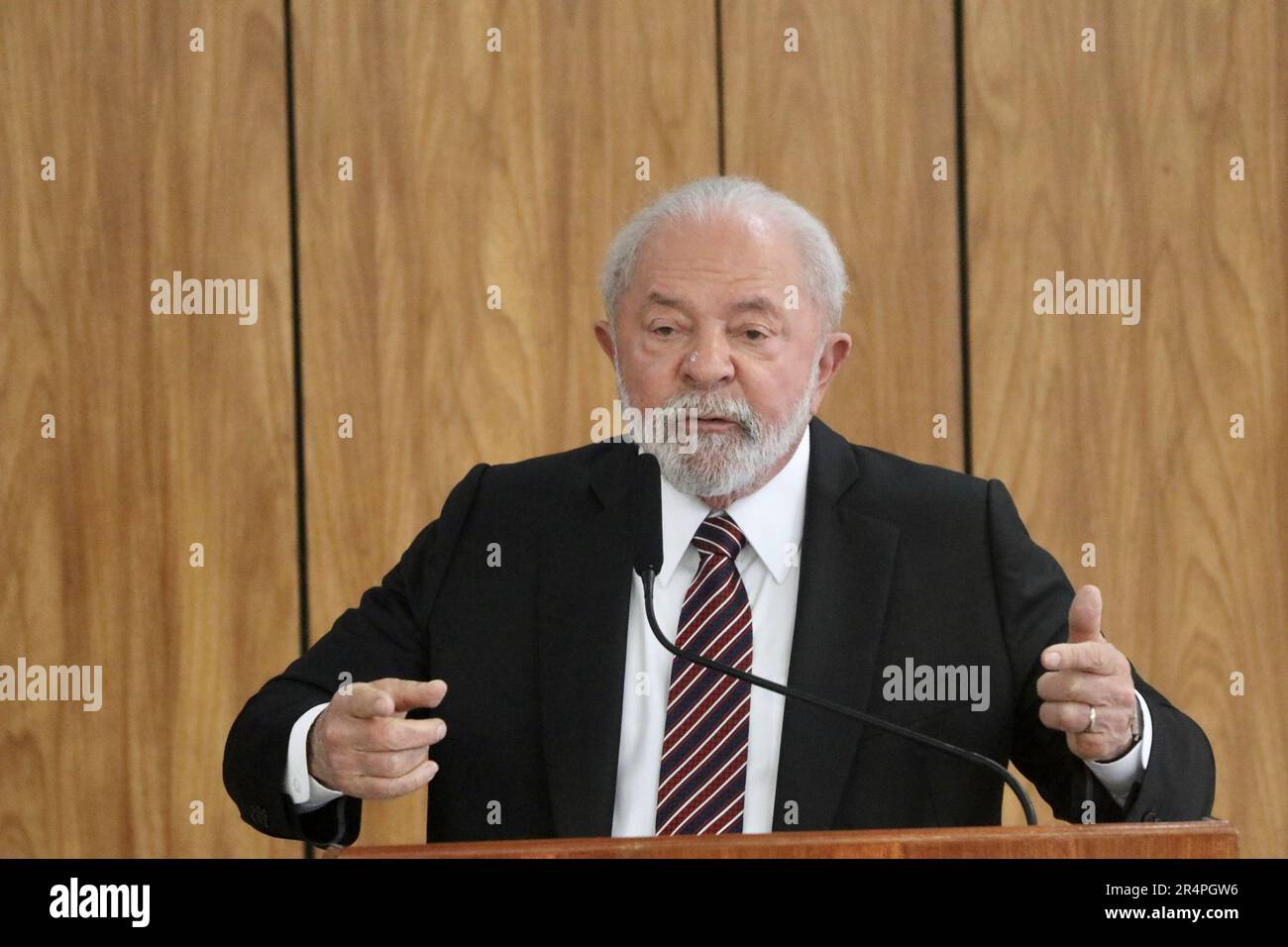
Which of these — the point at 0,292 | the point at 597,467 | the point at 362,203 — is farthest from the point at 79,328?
the point at 597,467

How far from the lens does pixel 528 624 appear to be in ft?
5.92

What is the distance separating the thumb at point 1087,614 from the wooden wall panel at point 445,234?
1376mm

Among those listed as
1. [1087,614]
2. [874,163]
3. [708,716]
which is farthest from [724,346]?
[874,163]

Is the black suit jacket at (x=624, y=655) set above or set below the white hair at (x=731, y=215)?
below

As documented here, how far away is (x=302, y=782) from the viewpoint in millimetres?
1620

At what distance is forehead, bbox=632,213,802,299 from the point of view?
1798mm

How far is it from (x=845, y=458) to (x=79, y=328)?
1574 millimetres

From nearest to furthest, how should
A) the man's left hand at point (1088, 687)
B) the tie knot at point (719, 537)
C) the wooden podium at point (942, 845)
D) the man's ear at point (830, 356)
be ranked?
1. the wooden podium at point (942, 845)
2. the man's left hand at point (1088, 687)
3. the tie knot at point (719, 537)
4. the man's ear at point (830, 356)

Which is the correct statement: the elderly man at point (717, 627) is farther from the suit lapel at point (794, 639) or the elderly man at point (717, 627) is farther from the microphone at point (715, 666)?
the microphone at point (715, 666)

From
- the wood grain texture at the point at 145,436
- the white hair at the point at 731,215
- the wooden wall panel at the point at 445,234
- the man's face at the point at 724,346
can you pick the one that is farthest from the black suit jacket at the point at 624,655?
the wood grain texture at the point at 145,436

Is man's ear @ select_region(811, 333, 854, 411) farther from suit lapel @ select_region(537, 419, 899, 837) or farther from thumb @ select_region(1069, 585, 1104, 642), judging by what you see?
thumb @ select_region(1069, 585, 1104, 642)

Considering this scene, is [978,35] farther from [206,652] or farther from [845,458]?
[206,652]

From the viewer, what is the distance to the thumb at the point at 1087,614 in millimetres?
1387

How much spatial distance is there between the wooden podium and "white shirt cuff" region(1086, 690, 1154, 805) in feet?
1.18
